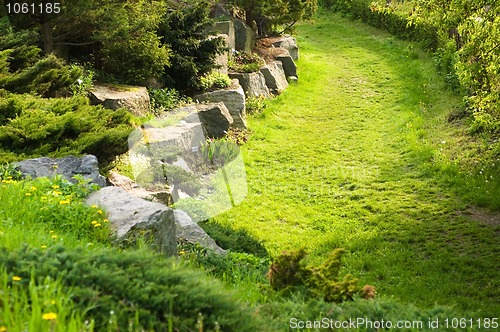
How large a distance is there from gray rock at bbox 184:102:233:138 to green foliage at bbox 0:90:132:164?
14.1ft

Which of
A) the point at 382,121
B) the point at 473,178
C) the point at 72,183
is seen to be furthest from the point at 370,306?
the point at 382,121

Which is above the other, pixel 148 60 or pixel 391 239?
pixel 148 60

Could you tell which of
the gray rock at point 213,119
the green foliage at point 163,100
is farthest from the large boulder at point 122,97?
the gray rock at point 213,119

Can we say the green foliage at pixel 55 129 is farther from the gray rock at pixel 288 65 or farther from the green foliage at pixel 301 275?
the gray rock at pixel 288 65

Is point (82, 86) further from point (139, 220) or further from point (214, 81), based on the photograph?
point (139, 220)

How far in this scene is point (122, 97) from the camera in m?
11.2

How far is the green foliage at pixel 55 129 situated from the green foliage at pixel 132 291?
4.09 m

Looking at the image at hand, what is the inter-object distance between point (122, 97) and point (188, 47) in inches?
156

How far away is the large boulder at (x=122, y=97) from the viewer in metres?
10.9

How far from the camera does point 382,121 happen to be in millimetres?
15172

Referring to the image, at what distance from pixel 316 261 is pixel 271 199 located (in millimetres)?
2736

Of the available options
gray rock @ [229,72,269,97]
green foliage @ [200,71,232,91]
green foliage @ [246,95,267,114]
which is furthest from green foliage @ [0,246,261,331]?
gray rock @ [229,72,269,97]

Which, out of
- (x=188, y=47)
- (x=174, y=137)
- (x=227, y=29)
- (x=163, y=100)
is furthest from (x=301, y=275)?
(x=227, y=29)

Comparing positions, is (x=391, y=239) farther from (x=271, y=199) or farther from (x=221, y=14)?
(x=221, y=14)
